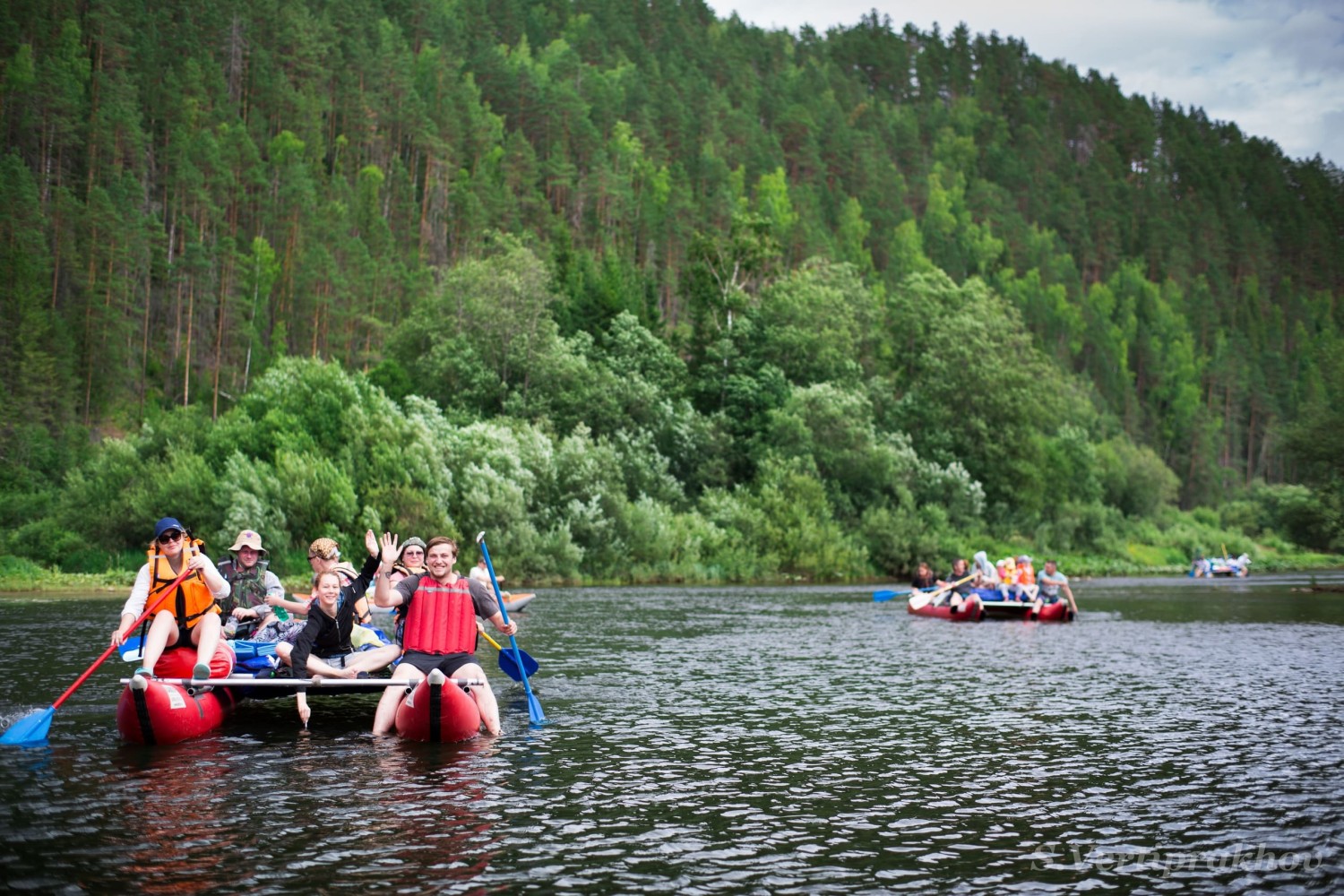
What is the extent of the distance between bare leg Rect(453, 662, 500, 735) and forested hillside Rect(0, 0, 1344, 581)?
28.5 m

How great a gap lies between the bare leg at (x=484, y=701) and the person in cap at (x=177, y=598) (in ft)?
8.51

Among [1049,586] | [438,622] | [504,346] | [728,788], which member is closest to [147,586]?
[438,622]

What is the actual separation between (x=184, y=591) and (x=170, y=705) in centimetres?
115

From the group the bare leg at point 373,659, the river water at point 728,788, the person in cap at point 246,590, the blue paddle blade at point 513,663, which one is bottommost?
the river water at point 728,788

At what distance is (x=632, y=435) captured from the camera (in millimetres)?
56906

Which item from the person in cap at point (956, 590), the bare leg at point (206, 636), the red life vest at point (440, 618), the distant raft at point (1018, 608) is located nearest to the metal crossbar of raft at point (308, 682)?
the bare leg at point (206, 636)

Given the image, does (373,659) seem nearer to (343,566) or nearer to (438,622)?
(343,566)

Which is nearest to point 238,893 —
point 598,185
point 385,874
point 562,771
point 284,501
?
point 385,874

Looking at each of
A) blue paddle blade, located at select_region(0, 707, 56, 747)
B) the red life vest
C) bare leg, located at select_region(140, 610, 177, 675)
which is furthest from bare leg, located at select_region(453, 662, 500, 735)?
blue paddle blade, located at select_region(0, 707, 56, 747)

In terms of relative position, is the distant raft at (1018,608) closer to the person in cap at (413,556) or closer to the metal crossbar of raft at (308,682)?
the person in cap at (413,556)

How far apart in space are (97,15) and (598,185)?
38585mm

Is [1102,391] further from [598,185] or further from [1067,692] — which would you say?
[1067,692]

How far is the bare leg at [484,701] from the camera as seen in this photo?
12898 millimetres

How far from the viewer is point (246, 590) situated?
15.0 meters
